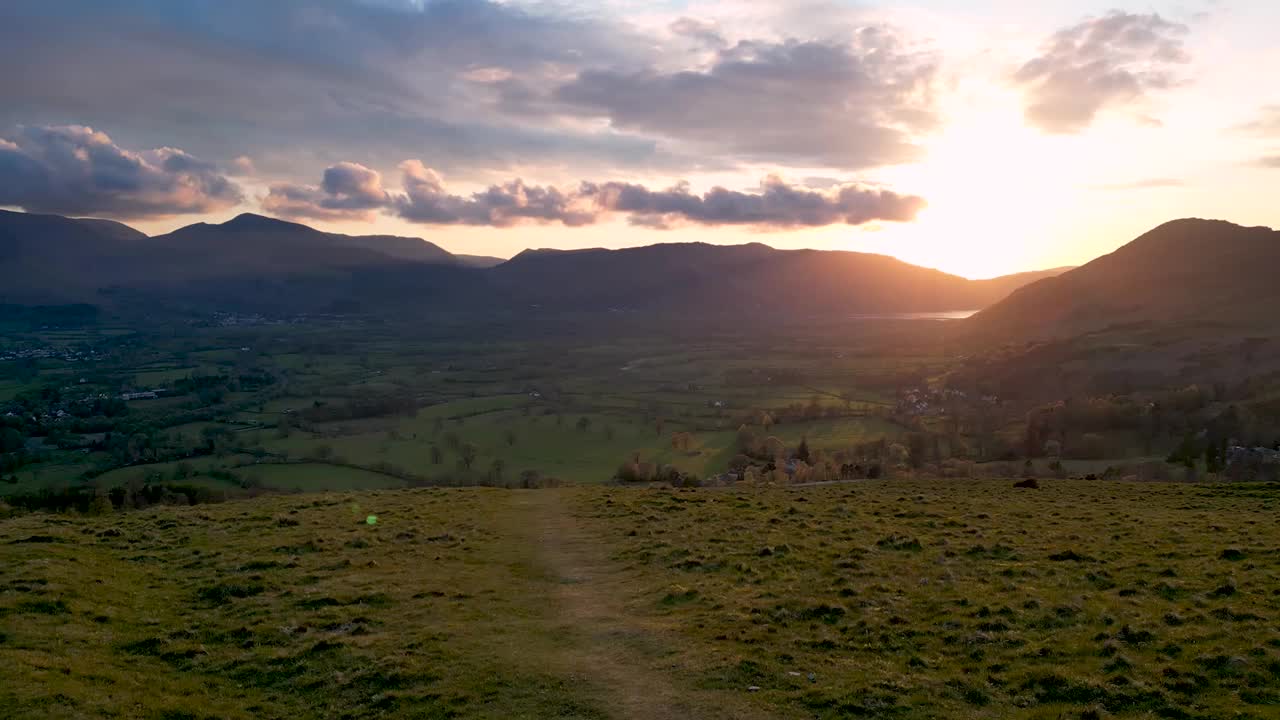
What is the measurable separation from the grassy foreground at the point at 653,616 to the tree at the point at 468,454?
66.7 meters

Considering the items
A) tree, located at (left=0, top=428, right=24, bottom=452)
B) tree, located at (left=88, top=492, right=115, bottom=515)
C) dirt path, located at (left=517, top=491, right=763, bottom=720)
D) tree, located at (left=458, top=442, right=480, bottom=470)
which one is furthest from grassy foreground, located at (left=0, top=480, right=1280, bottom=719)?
tree, located at (left=0, top=428, right=24, bottom=452)

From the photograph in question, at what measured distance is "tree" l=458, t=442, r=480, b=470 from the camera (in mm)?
102938

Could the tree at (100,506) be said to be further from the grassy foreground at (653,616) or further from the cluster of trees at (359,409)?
the cluster of trees at (359,409)

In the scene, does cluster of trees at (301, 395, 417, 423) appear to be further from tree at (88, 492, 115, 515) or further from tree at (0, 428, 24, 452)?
tree at (88, 492, 115, 515)

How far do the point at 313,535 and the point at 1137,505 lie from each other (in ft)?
138

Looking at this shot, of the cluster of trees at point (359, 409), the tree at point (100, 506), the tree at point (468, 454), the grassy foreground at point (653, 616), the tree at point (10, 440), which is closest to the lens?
the grassy foreground at point (653, 616)

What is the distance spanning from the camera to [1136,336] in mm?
190875

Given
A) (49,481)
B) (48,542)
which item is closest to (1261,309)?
(48,542)

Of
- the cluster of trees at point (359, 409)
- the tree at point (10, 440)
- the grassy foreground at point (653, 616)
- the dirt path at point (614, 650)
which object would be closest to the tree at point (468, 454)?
the cluster of trees at point (359, 409)

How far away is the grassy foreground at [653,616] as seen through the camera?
50.1 feet

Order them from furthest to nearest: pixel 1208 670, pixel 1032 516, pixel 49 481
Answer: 1. pixel 49 481
2. pixel 1032 516
3. pixel 1208 670

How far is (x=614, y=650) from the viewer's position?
Result: 1831 centimetres

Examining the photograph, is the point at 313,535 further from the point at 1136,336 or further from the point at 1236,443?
the point at 1136,336

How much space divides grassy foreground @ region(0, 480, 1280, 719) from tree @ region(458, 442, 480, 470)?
219 ft
